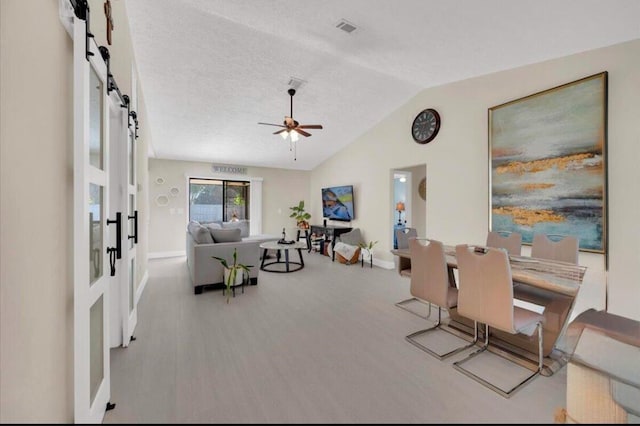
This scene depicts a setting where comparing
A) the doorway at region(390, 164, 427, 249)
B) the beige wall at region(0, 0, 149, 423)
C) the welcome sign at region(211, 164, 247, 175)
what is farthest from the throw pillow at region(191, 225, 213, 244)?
the doorway at region(390, 164, 427, 249)

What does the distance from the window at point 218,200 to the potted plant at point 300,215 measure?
1332mm

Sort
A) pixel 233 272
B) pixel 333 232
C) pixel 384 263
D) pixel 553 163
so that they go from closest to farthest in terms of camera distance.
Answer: pixel 553 163 → pixel 233 272 → pixel 384 263 → pixel 333 232

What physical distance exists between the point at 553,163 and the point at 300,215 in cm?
567

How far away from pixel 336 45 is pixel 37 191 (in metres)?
3.01

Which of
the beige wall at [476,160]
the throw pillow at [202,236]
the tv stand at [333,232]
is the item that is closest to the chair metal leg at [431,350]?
the beige wall at [476,160]

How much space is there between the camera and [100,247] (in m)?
1.39

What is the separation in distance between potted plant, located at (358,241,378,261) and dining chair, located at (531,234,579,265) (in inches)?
109

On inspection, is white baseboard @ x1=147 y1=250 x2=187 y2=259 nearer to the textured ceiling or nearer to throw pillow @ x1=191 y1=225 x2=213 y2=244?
the textured ceiling

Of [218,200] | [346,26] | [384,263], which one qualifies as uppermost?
[346,26]

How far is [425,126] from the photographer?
14.0 ft

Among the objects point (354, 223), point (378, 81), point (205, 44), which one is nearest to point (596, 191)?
point (378, 81)

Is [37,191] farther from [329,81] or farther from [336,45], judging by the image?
[329,81]

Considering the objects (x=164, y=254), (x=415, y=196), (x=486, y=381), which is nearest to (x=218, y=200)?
(x=164, y=254)

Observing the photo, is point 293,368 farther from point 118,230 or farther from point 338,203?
point 338,203
